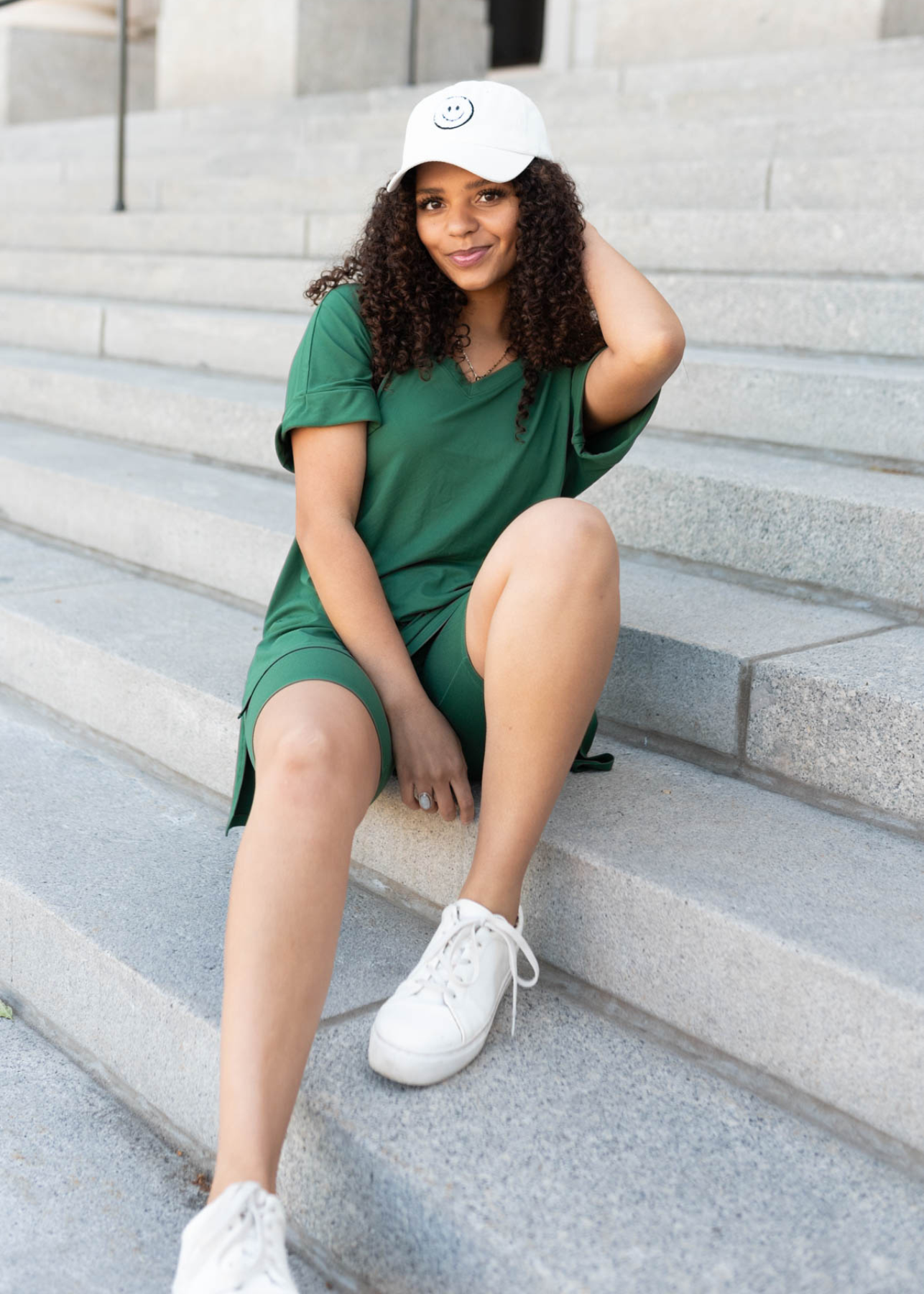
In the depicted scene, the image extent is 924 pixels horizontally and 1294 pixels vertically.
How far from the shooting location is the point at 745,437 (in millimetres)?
2945

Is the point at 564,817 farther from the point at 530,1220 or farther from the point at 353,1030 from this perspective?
the point at 530,1220

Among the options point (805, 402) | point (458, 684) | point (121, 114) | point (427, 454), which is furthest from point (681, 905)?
point (121, 114)

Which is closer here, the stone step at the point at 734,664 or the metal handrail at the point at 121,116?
the stone step at the point at 734,664

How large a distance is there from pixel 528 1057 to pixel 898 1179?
457mm

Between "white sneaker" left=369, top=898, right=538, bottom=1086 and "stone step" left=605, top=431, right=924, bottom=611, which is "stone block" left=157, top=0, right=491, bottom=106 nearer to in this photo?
"stone step" left=605, top=431, right=924, bottom=611

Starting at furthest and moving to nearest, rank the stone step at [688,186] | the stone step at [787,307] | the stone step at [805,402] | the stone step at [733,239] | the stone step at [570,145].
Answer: the stone step at [570,145]
the stone step at [688,186]
the stone step at [733,239]
the stone step at [787,307]
the stone step at [805,402]

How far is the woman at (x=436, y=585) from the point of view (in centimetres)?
158

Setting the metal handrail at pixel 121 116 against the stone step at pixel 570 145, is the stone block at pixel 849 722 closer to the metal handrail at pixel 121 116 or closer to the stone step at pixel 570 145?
the stone step at pixel 570 145

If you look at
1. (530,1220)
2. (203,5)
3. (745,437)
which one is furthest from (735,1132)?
(203,5)

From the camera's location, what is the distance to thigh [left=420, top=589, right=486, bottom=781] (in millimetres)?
1920

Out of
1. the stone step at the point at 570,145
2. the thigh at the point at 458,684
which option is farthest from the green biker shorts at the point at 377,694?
the stone step at the point at 570,145

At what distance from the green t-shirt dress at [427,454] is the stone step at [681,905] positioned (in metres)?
0.33

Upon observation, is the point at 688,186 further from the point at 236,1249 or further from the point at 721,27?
the point at 236,1249

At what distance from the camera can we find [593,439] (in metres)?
2.13
